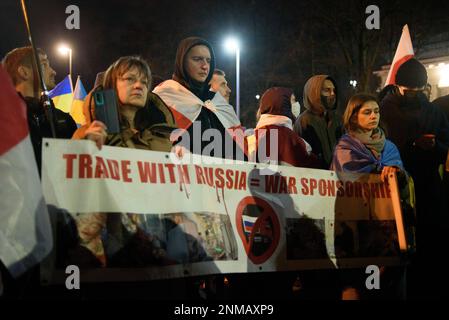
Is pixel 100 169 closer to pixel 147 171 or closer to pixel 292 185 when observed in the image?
pixel 147 171

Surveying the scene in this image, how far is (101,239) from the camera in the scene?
3.29 metres

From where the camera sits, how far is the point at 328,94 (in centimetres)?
603

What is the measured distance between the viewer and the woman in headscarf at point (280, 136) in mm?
4910

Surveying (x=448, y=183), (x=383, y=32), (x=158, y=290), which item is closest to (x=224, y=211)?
(x=158, y=290)

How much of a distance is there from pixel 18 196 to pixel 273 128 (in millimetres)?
2857

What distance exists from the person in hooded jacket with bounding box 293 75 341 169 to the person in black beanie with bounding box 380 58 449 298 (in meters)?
0.58

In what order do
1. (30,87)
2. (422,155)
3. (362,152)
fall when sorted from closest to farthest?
(30,87) < (362,152) < (422,155)

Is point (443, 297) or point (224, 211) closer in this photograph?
point (224, 211)

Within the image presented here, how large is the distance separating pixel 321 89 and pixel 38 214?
388cm

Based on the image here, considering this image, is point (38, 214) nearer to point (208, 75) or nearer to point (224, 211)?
point (224, 211)

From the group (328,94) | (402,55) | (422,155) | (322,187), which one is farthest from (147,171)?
(402,55)

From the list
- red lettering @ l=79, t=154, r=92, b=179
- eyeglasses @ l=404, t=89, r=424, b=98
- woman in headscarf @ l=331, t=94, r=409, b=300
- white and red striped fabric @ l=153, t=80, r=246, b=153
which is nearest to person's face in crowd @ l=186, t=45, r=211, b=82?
white and red striped fabric @ l=153, t=80, r=246, b=153

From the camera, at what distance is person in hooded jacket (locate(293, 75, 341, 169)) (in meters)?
5.84

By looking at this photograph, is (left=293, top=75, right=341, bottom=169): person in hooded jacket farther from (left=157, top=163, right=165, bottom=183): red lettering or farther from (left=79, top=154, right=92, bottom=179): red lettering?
(left=79, top=154, right=92, bottom=179): red lettering
